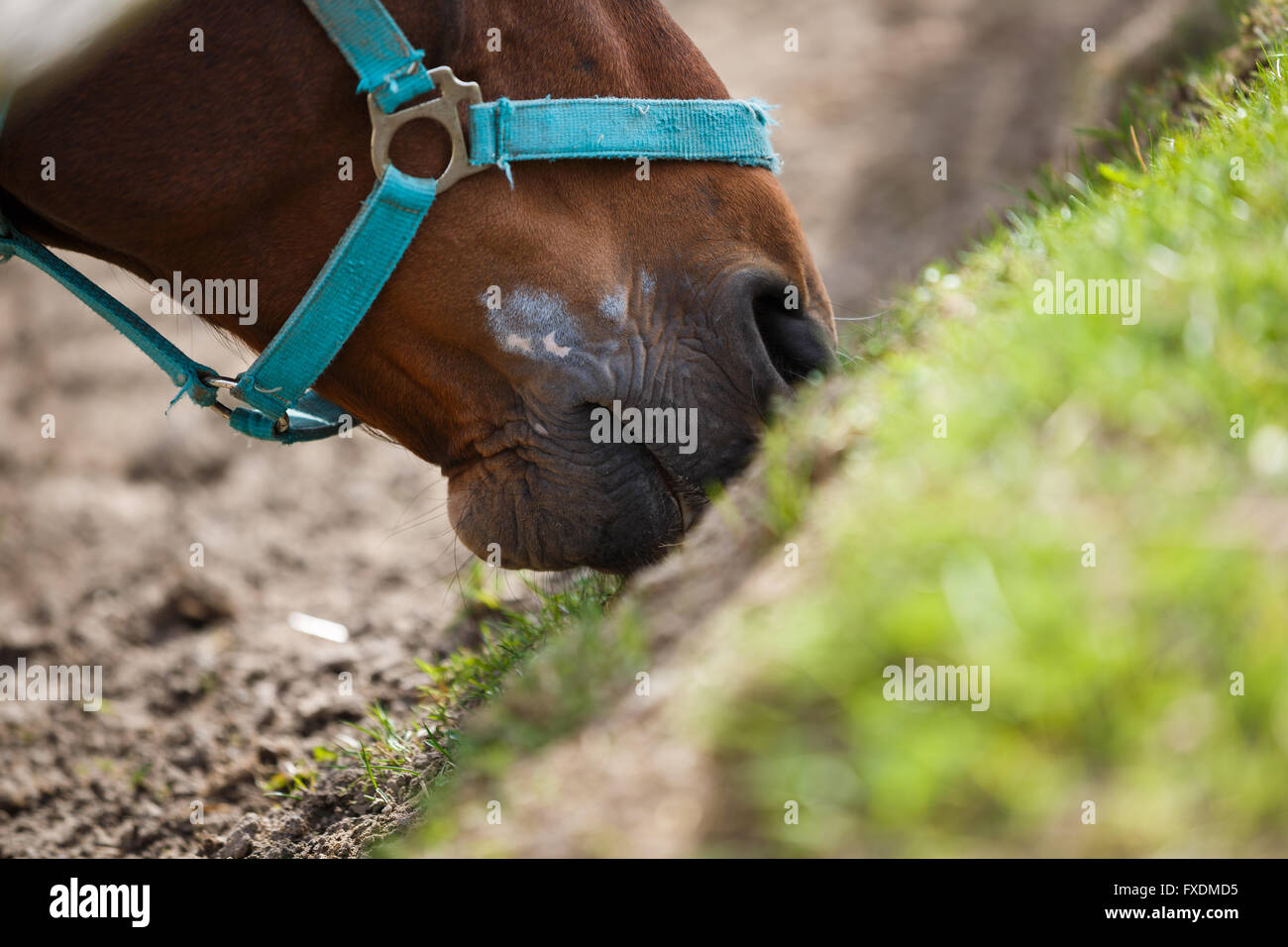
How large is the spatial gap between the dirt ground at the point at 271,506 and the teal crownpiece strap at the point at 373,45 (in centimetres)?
112

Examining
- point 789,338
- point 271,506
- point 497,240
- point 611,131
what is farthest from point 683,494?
point 271,506

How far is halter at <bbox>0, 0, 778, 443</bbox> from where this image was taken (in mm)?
2129

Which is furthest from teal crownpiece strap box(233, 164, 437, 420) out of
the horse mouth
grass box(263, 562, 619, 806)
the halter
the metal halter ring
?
grass box(263, 562, 619, 806)

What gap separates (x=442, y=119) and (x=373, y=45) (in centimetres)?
20

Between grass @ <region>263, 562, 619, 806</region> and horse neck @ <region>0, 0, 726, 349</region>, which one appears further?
grass @ <region>263, 562, 619, 806</region>

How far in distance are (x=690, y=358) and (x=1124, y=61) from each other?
4459mm

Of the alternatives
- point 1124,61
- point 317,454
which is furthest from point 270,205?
point 1124,61

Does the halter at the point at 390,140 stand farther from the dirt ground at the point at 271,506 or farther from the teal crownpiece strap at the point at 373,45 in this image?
the dirt ground at the point at 271,506

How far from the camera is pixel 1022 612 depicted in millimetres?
1214

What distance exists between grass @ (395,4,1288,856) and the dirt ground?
1.19 feet

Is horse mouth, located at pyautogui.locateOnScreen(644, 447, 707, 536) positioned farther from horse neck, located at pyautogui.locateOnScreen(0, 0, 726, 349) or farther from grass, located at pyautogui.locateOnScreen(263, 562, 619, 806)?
horse neck, located at pyautogui.locateOnScreen(0, 0, 726, 349)

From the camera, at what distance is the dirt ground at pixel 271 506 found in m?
3.24

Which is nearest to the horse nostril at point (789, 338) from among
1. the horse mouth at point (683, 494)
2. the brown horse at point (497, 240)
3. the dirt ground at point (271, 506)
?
the brown horse at point (497, 240)

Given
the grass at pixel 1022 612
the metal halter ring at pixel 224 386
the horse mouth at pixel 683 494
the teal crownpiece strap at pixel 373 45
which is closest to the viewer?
the grass at pixel 1022 612
